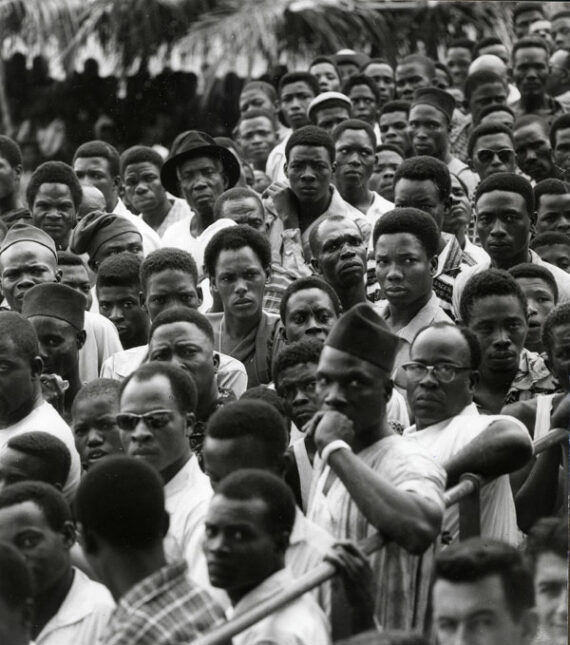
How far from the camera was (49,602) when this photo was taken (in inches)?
198

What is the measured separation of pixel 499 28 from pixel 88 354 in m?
7.67

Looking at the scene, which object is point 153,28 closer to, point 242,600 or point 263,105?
point 263,105

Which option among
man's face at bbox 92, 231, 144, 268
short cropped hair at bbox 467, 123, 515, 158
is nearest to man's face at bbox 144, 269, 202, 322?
man's face at bbox 92, 231, 144, 268

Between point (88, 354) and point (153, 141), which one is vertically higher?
point (153, 141)

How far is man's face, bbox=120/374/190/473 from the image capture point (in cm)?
559

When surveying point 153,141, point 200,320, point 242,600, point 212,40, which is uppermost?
point 212,40

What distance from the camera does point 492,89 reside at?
11.6 m

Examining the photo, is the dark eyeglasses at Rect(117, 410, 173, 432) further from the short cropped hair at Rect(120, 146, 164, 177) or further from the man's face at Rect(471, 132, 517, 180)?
the short cropped hair at Rect(120, 146, 164, 177)

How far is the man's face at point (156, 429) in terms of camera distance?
5590 mm

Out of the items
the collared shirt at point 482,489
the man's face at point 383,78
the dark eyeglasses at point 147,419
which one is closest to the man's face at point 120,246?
the dark eyeglasses at point 147,419

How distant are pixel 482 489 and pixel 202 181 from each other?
4.50m

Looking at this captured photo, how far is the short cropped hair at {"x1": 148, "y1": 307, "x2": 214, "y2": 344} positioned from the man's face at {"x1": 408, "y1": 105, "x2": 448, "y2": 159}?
4089 mm

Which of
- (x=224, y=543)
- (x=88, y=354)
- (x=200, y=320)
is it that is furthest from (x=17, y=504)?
(x=88, y=354)

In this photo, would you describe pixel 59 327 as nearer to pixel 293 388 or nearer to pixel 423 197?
pixel 293 388
